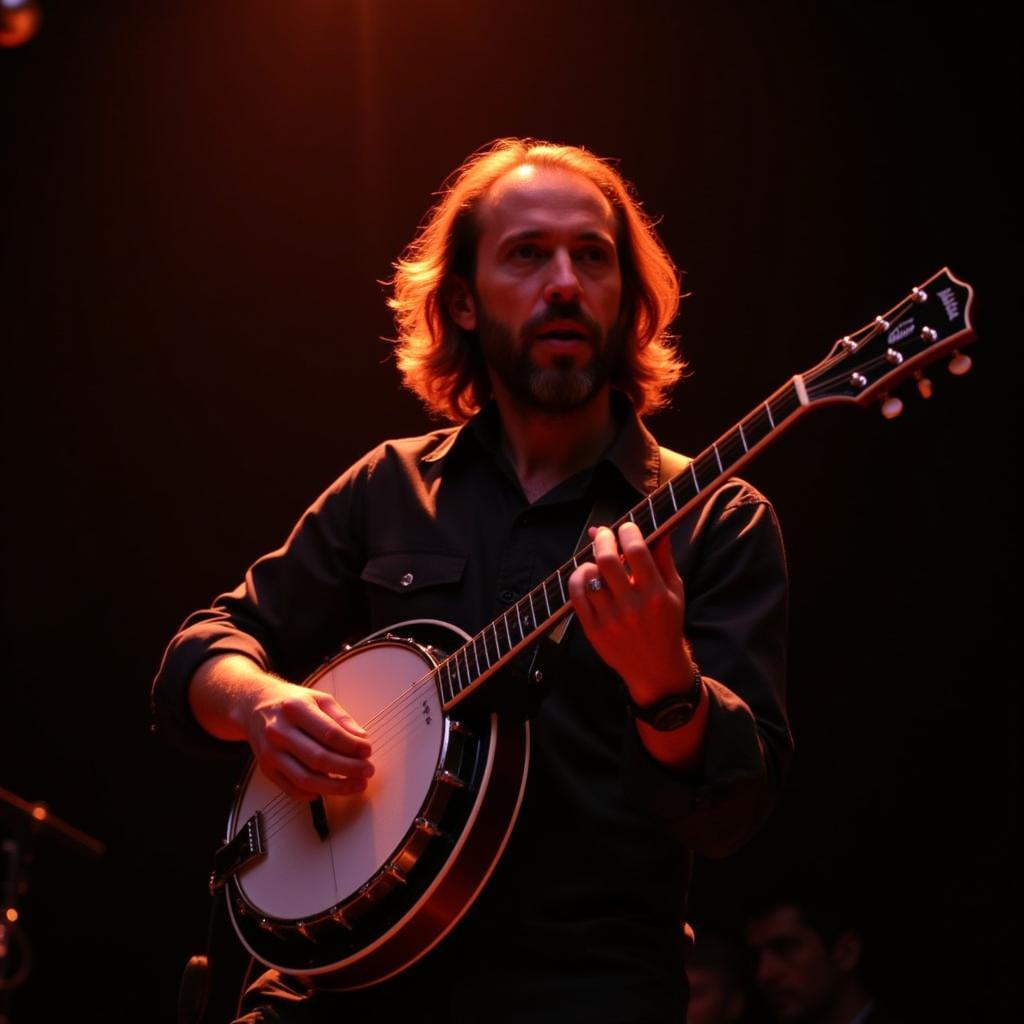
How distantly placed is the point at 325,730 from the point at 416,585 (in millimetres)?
362

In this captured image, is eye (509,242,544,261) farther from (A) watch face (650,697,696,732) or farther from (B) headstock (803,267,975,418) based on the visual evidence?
(A) watch face (650,697,696,732)

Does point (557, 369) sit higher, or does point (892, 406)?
point (557, 369)

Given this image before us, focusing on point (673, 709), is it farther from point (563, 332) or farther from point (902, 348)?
point (563, 332)

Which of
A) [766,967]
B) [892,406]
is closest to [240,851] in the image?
[892,406]

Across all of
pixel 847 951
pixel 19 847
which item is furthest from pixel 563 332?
pixel 847 951

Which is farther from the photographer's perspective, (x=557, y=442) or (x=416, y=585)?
(x=557, y=442)

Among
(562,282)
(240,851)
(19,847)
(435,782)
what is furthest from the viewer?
(19,847)

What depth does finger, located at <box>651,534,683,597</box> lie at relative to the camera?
1.77m

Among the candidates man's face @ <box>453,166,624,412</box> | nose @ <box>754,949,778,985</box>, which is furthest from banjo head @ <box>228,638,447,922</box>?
nose @ <box>754,949,778,985</box>

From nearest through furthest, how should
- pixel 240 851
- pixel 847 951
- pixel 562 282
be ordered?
pixel 240 851
pixel 562 282
pixel 847 951

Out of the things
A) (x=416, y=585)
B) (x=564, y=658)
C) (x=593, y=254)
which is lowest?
(x=564, y=658)

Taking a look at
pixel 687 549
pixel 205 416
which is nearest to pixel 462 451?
pixel 687 549

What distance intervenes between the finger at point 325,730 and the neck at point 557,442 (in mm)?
581

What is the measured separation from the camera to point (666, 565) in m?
1.80
